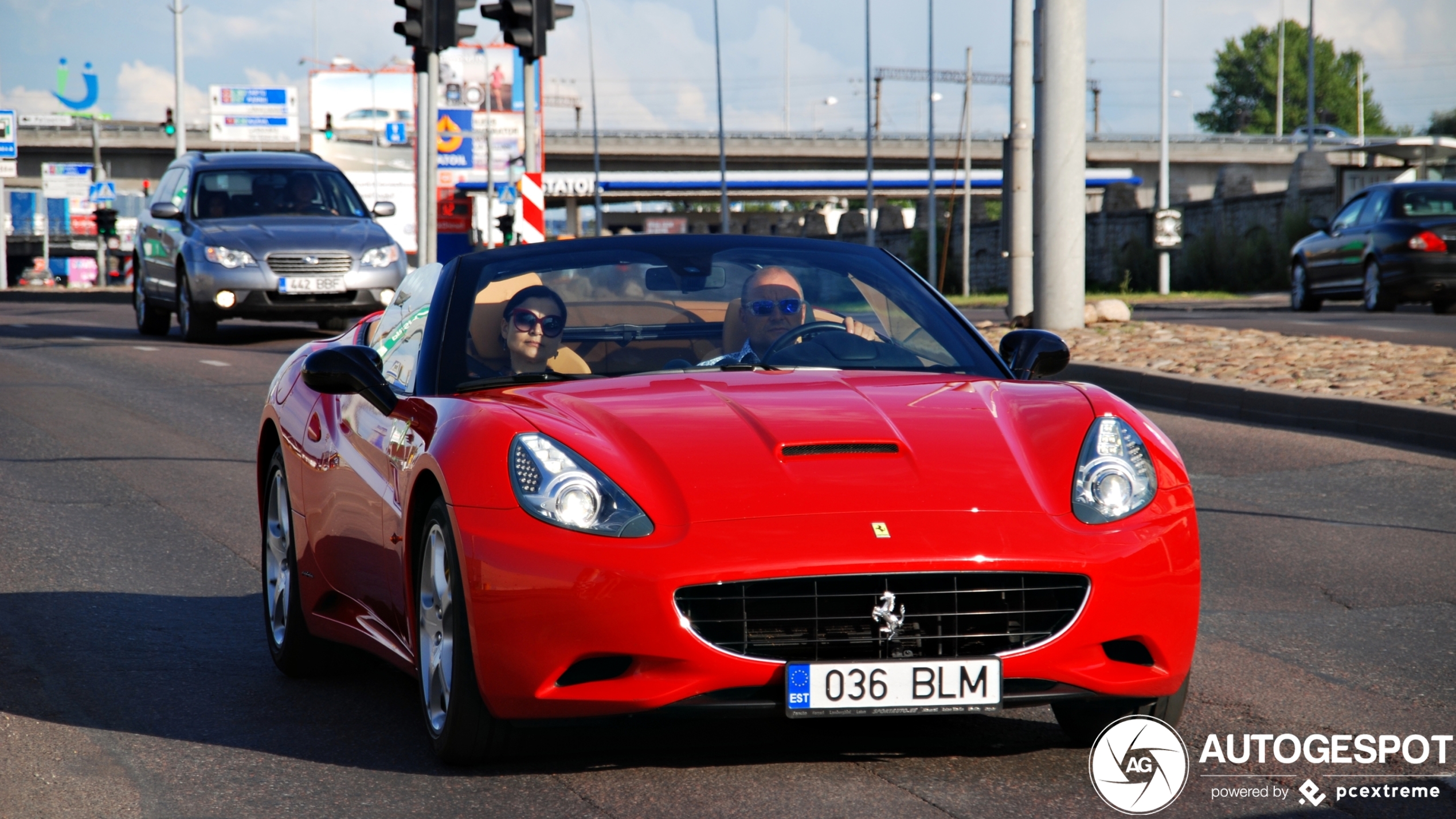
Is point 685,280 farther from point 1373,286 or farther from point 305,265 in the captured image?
point 1373,286

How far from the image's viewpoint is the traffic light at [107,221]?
159 ft

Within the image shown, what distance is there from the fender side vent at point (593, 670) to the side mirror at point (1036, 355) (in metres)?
1.66

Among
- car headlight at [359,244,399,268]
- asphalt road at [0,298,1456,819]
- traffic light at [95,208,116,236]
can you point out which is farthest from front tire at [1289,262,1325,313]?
traffic light at [95,208,116,236]

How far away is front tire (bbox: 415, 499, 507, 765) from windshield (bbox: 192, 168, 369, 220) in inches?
627

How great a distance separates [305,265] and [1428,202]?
13459 millimetres

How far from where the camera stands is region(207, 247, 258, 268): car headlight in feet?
61.1

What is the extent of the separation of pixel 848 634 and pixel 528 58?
47.7 feet

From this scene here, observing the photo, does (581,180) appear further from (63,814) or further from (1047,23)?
(63,814)

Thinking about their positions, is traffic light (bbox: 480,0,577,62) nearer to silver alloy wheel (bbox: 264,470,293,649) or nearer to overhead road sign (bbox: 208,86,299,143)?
silver alloy wheel (bbox: 264,470,293,649)

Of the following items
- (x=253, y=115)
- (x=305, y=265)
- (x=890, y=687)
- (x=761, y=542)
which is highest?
(x=253, y=115)

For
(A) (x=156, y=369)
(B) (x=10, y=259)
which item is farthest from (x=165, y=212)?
(B) (x=10, y=259)

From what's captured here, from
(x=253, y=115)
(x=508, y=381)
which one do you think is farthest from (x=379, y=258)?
(x=253, y=115)

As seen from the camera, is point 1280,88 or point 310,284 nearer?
point 310,284

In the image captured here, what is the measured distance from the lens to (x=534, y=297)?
5035 millimetres
